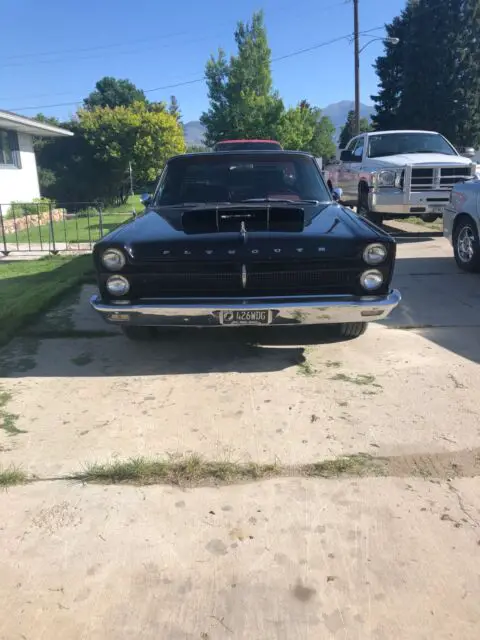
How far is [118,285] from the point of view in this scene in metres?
3.89

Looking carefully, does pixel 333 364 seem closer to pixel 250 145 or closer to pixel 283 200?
pixel 283 200

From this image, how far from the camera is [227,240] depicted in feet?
12.6

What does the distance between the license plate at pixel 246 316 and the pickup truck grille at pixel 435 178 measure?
7047mm

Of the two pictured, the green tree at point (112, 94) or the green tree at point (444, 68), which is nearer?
the green tree at point (444, 68)

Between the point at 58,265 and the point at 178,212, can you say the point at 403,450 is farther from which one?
the point at 58,265

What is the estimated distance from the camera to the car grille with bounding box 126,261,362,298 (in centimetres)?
384

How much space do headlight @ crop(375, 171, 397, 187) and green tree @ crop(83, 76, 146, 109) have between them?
5265 cm

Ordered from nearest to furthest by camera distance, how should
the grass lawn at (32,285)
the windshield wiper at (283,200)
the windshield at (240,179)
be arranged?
the windshield wiper at (283,200) → the windshield at (240,179) → the grass lawn at (32,285)

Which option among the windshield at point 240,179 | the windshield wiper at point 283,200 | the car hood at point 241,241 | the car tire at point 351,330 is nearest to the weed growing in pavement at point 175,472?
the car hood at point 241,241

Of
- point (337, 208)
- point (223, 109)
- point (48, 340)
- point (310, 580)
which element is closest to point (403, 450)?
point (310, 580)

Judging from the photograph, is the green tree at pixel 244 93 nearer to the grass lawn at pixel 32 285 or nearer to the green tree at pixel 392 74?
the green tree at pixel 392 74

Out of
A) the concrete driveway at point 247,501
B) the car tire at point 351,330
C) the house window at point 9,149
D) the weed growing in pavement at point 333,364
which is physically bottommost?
the concrete driveway at point 247,501

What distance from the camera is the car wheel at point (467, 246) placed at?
704 cm

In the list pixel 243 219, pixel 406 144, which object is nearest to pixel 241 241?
pixel 243 219
